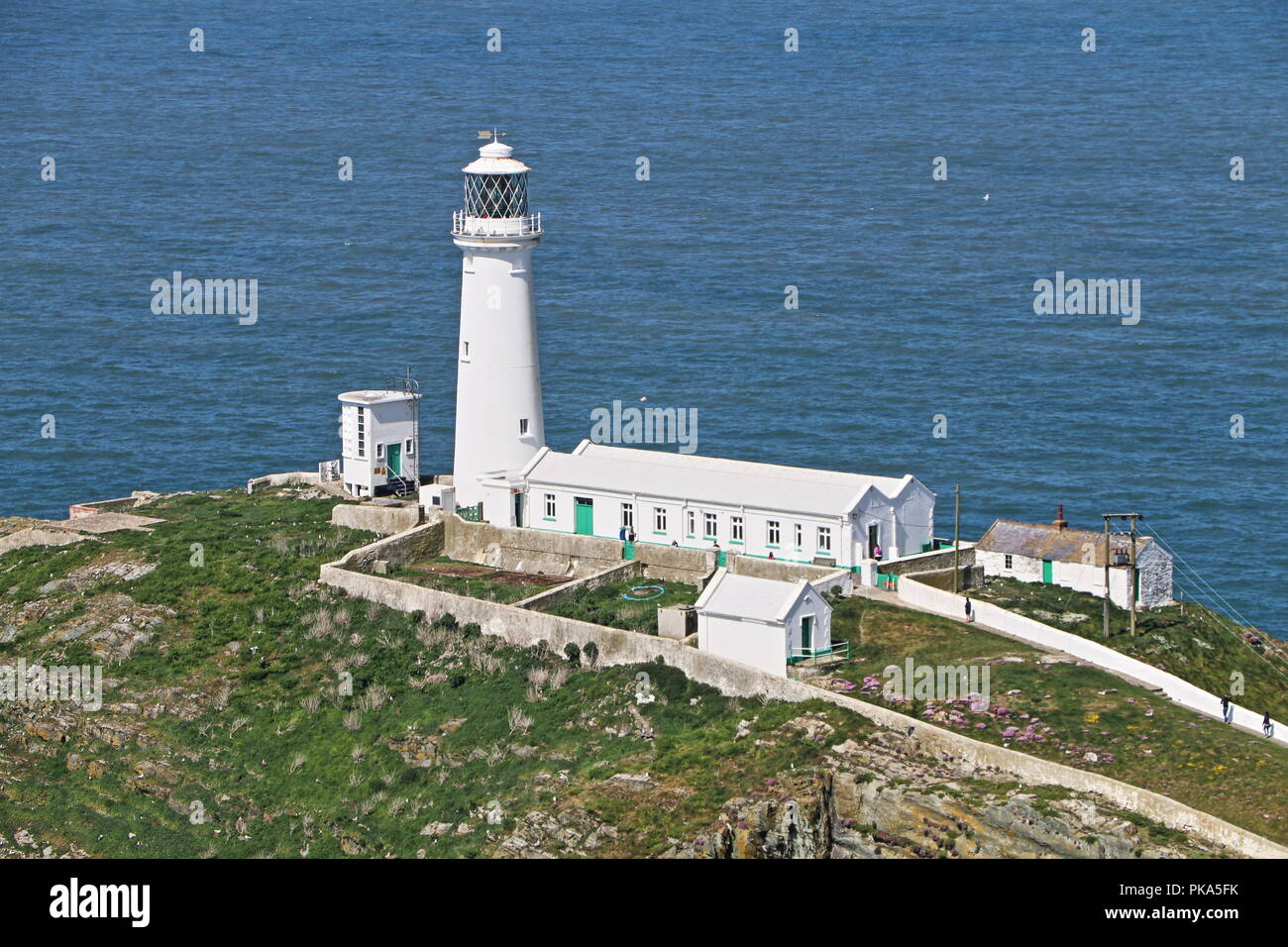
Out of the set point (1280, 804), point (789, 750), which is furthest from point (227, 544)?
point (1280, 804)

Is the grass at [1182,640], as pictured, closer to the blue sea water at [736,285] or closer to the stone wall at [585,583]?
the stone wall at [585,583]

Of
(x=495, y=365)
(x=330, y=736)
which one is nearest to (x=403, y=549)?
(x=495, y=365)

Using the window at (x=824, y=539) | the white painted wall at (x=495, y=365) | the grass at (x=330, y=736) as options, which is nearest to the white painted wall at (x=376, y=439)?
the white painted wall at (x=495, y=365)

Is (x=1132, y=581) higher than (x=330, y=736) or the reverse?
higher

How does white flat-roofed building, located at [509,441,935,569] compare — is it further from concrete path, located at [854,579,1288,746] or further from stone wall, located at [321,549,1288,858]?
stone wall, located at [321,549,1288,858]

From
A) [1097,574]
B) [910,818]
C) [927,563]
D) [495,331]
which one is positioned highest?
[495,331]

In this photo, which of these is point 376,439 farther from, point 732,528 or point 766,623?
point 766,623
